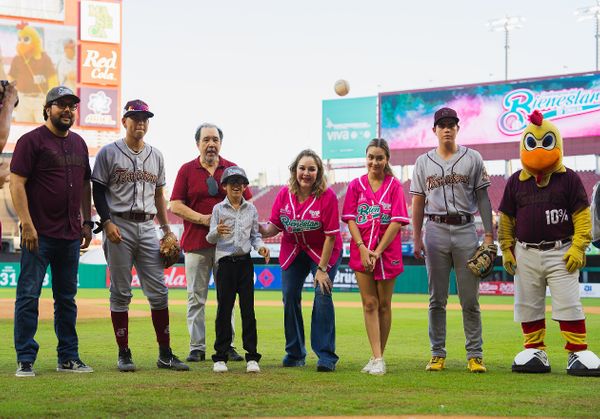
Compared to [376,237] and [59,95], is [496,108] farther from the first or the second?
[59,95]

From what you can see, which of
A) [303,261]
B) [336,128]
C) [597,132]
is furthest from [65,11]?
[303,261]

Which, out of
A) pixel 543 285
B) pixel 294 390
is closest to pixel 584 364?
pixel 543 285

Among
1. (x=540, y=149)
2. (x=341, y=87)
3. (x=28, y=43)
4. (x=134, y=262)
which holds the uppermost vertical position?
(x=28, y=43)

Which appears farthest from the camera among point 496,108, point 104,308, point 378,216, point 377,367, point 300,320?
point 496,108

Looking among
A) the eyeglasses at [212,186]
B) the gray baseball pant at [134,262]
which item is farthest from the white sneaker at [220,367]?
the eyeglasses at [212,186]

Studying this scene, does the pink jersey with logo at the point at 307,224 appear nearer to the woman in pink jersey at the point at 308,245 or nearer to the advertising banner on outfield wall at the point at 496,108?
the woman in pink jersey at the point at 308,245

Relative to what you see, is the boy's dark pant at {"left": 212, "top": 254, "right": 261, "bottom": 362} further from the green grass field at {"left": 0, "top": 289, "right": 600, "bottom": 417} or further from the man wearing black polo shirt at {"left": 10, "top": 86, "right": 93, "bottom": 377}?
the man wearing black polo shirt at {"left": 10, "top": 86, "right": 93, "bottom": 377}

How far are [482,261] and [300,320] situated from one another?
1659mm

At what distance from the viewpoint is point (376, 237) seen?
25.0 ft

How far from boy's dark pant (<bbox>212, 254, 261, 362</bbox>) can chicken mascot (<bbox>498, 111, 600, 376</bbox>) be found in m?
2.19

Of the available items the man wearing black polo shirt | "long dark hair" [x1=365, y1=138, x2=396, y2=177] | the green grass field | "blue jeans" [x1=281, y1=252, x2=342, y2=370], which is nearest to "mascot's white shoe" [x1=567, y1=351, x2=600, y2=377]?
the green grass field

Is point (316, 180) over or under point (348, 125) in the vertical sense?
under

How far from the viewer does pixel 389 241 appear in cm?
757

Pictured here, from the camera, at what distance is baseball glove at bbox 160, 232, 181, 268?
768cm
